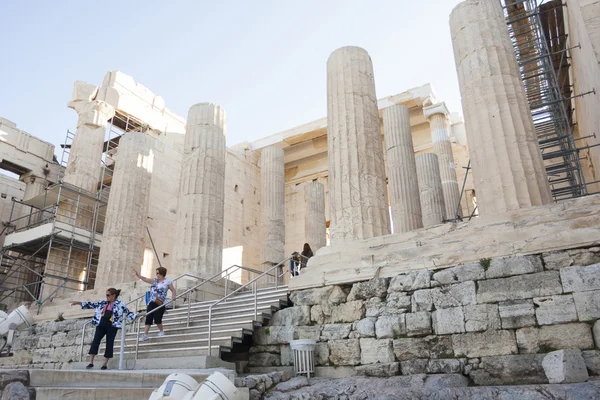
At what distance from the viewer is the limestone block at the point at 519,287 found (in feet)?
22.4

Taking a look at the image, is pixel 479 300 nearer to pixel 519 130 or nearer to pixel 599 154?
pixel 519 130

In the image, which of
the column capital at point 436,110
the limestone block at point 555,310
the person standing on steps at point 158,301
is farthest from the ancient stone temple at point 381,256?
the column capital at point 436,110

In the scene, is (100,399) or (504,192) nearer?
(100,399)

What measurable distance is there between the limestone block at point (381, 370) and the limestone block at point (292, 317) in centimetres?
155

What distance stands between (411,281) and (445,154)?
13.0 m

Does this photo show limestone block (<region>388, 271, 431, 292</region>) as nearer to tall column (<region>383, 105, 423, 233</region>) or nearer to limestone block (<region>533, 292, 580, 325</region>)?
limestone block (<region>533, 292, 580, 325</region>)

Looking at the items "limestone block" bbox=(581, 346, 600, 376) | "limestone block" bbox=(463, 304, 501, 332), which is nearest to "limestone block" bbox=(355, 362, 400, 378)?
"limestone block" bbox=(463, 304, 501, 332)

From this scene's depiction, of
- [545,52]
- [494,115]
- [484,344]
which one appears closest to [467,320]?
[484,344]

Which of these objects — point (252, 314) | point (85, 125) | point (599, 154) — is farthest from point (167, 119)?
point (599, 154)

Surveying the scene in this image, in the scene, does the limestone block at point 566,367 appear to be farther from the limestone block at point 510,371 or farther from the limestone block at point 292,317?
the limestone block at point 292,317

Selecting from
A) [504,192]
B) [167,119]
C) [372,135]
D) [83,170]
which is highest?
[167,119]

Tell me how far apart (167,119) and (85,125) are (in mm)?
3992

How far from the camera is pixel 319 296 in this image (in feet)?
29.0

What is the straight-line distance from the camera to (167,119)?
22984mm
